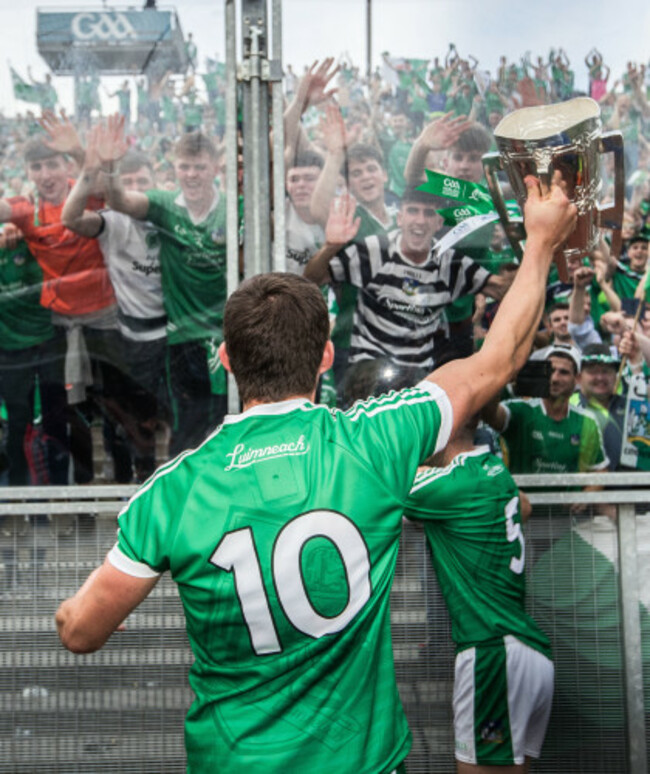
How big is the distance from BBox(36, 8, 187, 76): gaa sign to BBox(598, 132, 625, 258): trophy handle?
5.67 feet

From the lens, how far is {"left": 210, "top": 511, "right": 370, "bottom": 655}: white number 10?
1937mm

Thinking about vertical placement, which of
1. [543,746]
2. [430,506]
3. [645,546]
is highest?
[430,506]

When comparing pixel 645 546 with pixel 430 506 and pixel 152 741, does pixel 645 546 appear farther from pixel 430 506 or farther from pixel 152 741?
pixel 152 741

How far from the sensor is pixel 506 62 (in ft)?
11.9

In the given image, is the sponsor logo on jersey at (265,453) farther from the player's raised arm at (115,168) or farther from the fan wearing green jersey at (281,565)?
the player's raised arm at (115,168)

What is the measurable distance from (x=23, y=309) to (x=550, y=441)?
2.22 metres

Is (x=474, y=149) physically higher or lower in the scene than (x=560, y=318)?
higher

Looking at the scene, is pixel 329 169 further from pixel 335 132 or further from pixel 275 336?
pixel 275 336

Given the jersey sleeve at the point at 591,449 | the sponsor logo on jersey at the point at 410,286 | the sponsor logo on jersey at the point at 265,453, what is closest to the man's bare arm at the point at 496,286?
the sponsor logo on jersey at the point at 410,286

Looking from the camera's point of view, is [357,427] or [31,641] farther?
[31,641]

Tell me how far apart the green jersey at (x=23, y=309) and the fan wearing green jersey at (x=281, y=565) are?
5.97 ft

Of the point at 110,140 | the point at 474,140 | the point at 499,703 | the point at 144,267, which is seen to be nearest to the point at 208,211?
the point at 144,267

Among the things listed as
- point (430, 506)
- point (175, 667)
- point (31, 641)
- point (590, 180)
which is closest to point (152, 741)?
point (175, 667)

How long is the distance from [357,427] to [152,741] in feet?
6.83
